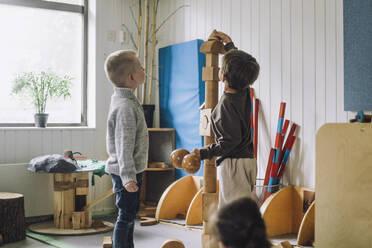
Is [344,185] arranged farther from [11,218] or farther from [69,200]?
[11,218]

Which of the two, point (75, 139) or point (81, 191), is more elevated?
point (75, 139)

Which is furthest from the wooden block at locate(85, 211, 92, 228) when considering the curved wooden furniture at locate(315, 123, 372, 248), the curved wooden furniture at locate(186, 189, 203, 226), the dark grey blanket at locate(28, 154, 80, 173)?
the curved wooden furniture at locate(315, 123, 372, 248)

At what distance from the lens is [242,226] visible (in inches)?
39.8

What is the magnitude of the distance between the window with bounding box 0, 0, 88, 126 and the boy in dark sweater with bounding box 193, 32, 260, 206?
233cm

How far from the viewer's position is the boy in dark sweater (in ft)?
6.93

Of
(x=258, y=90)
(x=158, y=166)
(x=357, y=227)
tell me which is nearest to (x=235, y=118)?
(x=357, y=227)

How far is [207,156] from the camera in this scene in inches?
86.0

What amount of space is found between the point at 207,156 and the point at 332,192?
0.76 metres

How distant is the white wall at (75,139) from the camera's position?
3676 millimetres

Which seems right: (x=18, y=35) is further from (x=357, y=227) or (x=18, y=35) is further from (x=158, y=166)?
(x=357, y=227)

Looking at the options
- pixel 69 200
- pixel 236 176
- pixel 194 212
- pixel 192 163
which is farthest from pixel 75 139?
pixel 236 176

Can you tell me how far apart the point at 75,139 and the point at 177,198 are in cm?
107

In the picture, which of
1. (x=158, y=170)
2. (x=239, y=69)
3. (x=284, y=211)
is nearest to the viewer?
(x=239, y=69)

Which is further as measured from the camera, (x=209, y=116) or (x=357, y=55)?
(x=357, y=55)
